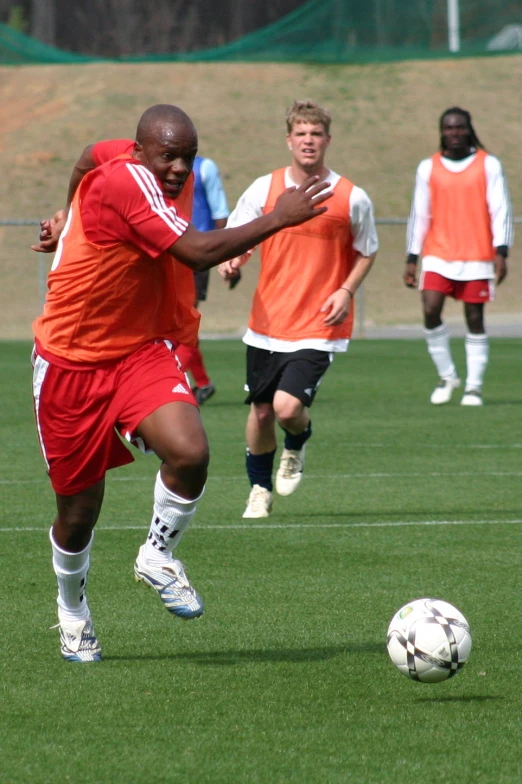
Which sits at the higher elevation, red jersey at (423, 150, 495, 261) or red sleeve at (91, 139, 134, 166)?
red sleeve at (91, 139, 134, 166)

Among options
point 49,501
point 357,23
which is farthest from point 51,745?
point 357,23

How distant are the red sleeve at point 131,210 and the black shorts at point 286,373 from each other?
2.88 m

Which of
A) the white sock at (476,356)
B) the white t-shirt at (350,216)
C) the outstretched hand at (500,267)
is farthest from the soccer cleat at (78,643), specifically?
the white sock at (476,356)

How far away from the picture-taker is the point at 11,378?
1642 centimetres

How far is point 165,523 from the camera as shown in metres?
5.09

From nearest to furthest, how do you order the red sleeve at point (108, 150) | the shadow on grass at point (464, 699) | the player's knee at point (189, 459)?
the shadow on grass at point (464, 699) < the player's knee at point (189, 459) < the red sleeve at point (108, 150)

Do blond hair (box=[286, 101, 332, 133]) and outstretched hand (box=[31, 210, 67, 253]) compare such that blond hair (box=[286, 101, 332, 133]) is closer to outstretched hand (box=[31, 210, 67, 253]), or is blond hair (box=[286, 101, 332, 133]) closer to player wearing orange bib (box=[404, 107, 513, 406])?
outstretched hand (box=[31, 210, 67, 253])

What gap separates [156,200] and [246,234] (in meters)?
0.33

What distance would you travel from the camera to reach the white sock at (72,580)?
511cm

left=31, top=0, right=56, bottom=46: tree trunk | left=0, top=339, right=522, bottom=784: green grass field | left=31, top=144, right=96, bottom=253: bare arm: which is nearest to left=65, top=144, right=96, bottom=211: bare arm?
left=31, top=144, right=96, bottom=253: bare arm

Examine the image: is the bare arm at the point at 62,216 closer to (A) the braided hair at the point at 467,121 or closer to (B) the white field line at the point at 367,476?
(B) the white field line at the point at 367,476

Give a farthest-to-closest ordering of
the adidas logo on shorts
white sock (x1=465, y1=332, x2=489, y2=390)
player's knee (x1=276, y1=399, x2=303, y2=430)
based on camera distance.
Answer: white sock (x1=465, y1=332, x2=489, y2=390), player's knee (x1=276, y1=399, x2=303, y2=430), the adidas logo on shorts

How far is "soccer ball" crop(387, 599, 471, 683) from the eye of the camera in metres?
4.61

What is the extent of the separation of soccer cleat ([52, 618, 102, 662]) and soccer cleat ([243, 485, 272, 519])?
2913 mm
